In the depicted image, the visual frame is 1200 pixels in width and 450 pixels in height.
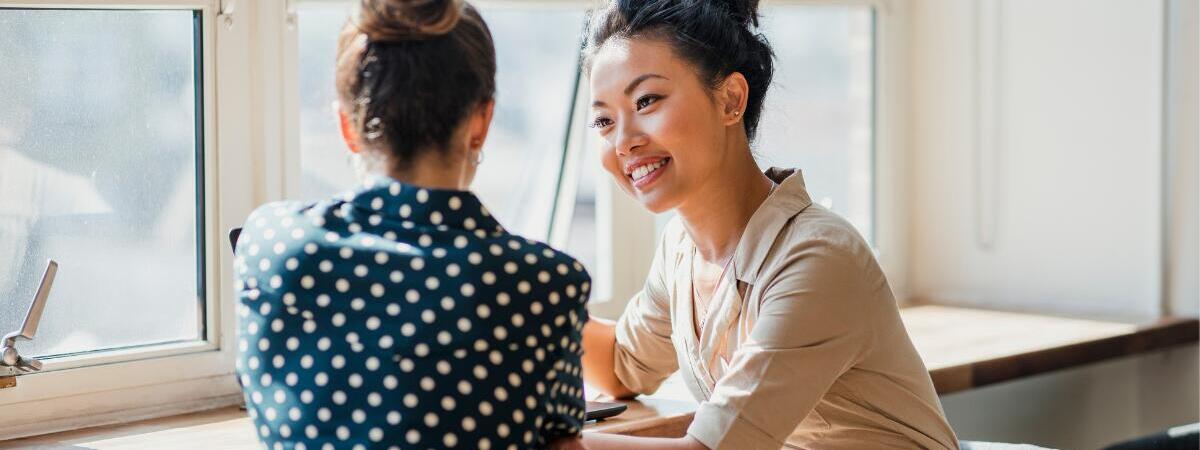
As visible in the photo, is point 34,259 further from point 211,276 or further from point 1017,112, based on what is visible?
point 1017,112

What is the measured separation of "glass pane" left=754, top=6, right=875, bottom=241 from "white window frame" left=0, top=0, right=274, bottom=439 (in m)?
1.19

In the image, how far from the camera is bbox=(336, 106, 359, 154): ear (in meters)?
1.14

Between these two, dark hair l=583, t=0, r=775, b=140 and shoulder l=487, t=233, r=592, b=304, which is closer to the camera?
shoulder l=487, t=233, r=592, b=304

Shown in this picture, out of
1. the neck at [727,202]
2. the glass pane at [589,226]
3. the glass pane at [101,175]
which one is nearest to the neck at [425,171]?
the neck at [727,202]

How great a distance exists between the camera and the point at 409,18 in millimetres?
1078

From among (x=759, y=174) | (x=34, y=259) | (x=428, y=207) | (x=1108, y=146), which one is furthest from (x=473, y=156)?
(x=1108, y=146)

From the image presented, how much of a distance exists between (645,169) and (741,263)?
0.60 ft

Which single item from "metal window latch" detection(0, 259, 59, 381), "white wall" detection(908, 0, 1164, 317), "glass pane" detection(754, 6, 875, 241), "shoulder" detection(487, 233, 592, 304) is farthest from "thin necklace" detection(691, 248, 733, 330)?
"white wall" detection(908, 0, 1164, 317)

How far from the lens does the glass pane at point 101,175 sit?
1.79 metres

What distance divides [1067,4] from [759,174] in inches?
52.5

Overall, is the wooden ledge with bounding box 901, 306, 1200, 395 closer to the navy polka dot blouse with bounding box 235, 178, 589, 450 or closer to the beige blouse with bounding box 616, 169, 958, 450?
the beige blouse with bounding box 616, 169, 958, 450

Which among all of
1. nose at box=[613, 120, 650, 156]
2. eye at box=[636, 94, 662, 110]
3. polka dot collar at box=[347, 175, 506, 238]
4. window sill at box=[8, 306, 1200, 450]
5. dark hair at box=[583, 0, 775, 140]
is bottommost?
window sill at box=[8, 306, 1200, 450]

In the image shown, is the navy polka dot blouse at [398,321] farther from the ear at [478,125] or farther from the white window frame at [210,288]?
the white window frame at [210,288]

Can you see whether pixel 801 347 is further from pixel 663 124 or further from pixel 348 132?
pixel 348 132
